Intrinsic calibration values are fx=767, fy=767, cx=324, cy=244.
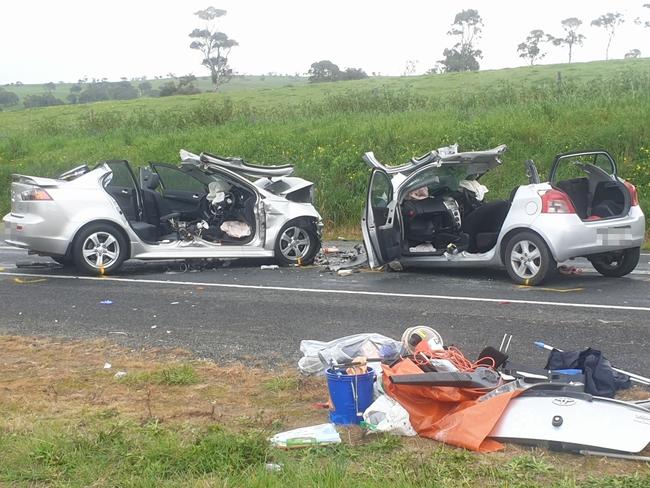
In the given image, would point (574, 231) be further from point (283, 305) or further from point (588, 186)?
point (283, 305)

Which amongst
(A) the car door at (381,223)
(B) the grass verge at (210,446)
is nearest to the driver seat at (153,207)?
(A) the car door at (381,223)

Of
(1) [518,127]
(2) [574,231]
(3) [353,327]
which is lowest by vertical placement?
(3) [353,327]

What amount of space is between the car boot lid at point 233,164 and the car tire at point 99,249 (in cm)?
144

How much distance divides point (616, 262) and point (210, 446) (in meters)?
7.23

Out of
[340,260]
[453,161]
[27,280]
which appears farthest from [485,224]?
[27,280]

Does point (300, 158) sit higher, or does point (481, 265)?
point (300, 158)

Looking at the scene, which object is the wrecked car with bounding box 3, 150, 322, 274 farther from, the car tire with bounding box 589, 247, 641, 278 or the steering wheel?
the car tire with bounding box 589, 247, 641, 278

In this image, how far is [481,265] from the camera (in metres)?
9.70

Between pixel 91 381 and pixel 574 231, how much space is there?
569 cm

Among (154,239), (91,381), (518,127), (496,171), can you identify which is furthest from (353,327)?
(518,127)

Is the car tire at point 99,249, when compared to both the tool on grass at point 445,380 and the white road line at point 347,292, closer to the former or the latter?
the white road line at point 347,292

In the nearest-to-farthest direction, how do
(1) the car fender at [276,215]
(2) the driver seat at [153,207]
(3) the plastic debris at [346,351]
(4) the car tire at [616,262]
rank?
(3) the plastic debris at [346,351]
(4) the car tire at [616,262]
(1) the car fender at [276,215]
(2) the driver seat at [153,207]

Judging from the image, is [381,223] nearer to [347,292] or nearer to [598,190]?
[347,292]

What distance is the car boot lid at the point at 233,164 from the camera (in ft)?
35.2
